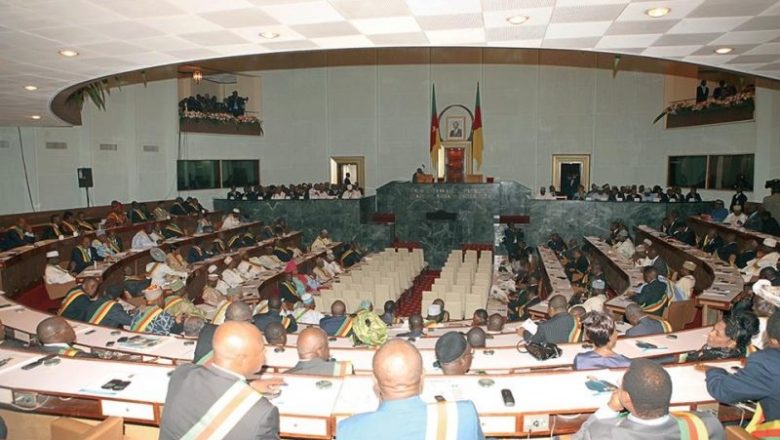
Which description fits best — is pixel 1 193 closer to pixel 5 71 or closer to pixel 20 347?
pixel 5 71

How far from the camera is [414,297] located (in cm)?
1123

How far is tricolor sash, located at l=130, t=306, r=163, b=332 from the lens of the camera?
5.55 m

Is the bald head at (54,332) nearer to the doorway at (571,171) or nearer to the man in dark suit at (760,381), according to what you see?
the man in dark suit at (760,381)

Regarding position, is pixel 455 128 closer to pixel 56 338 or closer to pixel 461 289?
pixel 461 289

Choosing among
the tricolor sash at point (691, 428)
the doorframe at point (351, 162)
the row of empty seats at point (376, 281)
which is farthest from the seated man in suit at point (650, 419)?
the doorframe at point (351, 162)

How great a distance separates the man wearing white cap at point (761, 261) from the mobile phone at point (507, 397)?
6.02 m

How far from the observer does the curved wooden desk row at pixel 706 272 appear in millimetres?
6769

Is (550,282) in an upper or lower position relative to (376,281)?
upper

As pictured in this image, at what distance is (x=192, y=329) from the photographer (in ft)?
16.8

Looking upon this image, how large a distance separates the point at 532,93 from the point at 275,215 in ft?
32.1

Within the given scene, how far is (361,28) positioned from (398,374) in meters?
3.47

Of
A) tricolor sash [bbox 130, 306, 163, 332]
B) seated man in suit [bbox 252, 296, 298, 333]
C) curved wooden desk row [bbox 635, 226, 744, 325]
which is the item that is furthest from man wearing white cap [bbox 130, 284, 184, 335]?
curved wooden desk row [bbox 635, 226, 744, 325]

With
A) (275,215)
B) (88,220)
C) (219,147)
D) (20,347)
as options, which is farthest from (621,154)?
(20,347)

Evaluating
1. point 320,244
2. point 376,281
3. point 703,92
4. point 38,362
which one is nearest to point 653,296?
point 376,281
